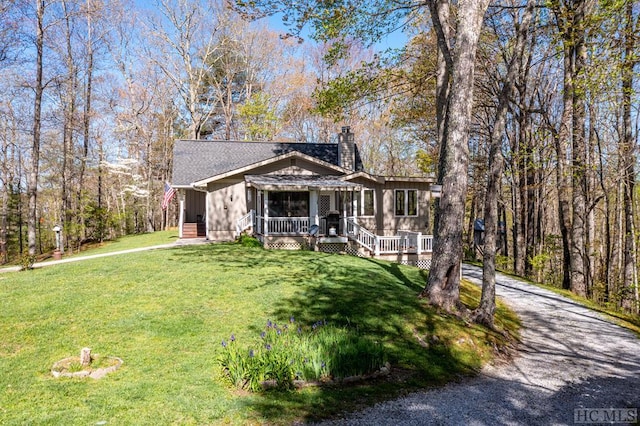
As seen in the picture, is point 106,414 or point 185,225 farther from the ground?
point 185,225

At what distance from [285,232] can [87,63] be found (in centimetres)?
1849

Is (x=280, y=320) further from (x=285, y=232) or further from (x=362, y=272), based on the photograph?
(x=285, y=232)

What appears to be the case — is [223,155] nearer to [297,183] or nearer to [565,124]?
[297,183]

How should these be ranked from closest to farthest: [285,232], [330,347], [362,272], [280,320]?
1. [330,347]
2. [280,320]
3. [362,272]
4. [285,232]

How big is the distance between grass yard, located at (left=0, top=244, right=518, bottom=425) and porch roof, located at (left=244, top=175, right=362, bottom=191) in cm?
440

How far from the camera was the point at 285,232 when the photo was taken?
1636 cm

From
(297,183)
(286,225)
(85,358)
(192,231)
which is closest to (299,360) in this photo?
(85,358)

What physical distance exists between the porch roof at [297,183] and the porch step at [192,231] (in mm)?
5095

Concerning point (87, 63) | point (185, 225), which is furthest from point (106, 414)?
point (87, 63)

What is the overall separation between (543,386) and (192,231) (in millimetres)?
17897

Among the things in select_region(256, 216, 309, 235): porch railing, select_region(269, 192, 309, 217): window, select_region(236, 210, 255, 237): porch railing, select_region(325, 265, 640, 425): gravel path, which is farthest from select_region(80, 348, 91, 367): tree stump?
select_region(236, 210, 255, 237): porch railing

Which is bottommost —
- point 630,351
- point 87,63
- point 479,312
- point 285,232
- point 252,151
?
point 630,351

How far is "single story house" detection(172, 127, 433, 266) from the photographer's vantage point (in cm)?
1617

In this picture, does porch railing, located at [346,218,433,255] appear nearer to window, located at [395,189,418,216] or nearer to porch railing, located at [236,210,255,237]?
window, located at [395,189,418,216]
